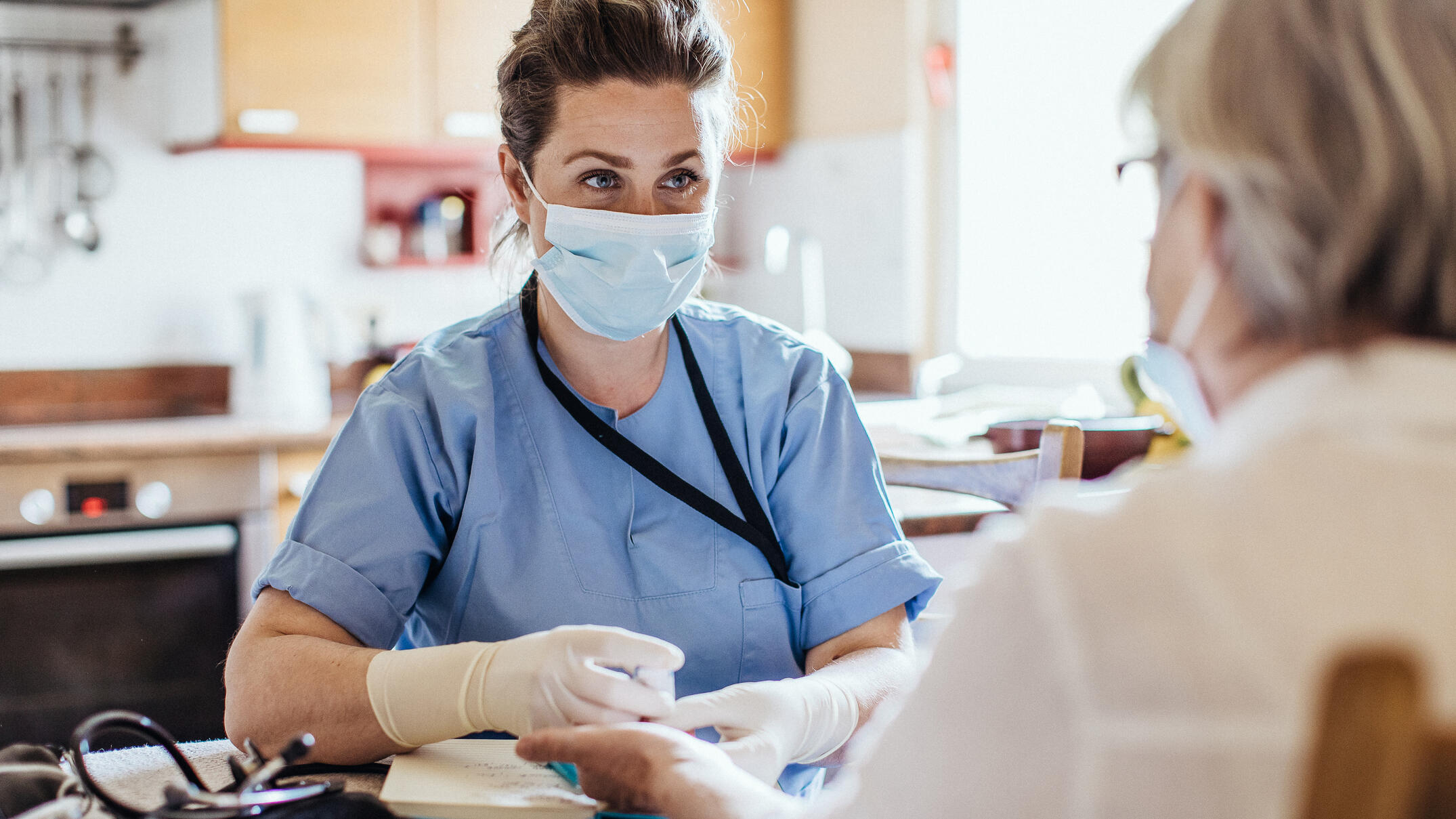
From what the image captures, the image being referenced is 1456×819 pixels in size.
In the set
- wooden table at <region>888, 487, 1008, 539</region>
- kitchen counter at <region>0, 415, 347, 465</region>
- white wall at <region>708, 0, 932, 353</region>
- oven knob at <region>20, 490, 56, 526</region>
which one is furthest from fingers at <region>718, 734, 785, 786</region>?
white wall at <region>708, 0, 932, 353</region>

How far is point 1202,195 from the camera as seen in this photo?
576 mm

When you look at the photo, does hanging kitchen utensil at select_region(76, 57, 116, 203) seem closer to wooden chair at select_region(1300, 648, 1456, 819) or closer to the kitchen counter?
the kitchen counter

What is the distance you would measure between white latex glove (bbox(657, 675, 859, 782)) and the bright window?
1782mm

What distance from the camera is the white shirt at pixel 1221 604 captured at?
1.45ft

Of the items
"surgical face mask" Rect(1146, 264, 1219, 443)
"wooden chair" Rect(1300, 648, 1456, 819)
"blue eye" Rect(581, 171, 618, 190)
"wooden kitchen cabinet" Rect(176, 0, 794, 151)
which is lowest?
"wooden chair" Rect(1300, 648, 1456, 819)

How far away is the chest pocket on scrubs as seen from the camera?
3.81 feet

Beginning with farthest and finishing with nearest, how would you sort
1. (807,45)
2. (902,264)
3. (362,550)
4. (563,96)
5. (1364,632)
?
(807,45)
(902,264)
(563,96)
(362,550)
(1364,632)

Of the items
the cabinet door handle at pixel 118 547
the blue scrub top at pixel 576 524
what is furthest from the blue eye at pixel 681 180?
the cabinet door handle at pixel 118 547

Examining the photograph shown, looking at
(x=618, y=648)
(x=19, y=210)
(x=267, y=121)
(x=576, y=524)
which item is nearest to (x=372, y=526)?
(x=576, y=524)

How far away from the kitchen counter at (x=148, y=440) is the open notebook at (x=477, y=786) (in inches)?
66.6

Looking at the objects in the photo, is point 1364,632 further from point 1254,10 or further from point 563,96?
point 563,96

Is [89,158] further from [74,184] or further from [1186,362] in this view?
[1186,362]

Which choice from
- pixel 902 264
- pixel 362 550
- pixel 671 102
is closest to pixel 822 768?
pixel 362 550

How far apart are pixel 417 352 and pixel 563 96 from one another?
1.02ft
